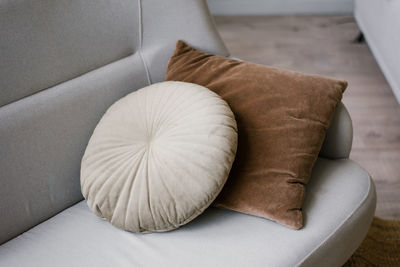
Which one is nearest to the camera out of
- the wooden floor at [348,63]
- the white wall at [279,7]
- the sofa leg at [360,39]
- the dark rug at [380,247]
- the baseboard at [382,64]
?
the dark rug at [380,247]

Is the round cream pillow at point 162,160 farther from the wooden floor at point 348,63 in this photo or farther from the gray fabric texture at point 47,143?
the wooden floor at point 348,63

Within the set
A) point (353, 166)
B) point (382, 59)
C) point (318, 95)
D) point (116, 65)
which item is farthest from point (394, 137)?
point (116, 65)

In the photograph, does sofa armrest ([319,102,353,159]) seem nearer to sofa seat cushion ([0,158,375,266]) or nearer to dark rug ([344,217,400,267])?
sofa seat cushion ([0,158,375,266])

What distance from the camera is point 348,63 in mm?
2299

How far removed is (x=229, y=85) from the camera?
1.04 m

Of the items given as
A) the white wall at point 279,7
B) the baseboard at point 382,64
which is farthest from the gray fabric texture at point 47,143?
the white wall at point 279,7

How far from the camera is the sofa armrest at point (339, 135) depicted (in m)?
1.05

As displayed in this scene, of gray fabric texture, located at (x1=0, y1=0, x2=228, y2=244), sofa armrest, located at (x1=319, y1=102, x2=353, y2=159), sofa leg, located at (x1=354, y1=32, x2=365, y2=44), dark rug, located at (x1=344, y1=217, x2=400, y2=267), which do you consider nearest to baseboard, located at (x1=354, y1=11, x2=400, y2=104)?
sofa leg, located at (x1=354, y1=32, x2=365, y2=44)

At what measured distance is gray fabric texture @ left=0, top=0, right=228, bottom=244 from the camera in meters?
0.98

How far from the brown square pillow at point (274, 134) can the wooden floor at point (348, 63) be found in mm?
633

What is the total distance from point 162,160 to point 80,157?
12.2 inches

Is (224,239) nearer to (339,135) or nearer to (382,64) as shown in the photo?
(339,135)

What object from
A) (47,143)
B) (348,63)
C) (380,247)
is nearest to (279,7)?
(348,63)

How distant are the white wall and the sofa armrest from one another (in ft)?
6.87
